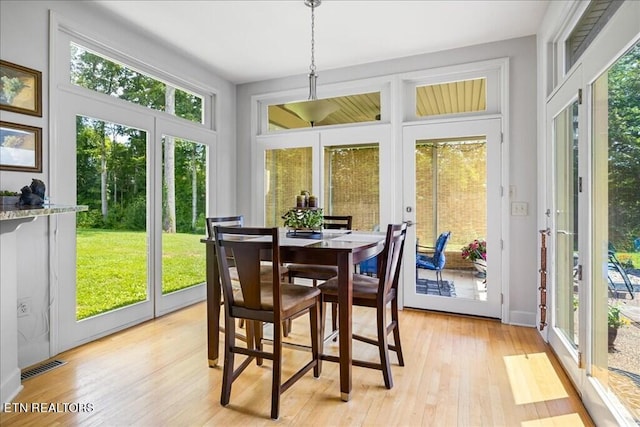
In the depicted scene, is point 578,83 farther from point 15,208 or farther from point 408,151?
point 15,208

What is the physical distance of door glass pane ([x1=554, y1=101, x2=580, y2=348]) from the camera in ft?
7.48

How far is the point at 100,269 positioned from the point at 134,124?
1.31m

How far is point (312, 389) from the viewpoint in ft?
7.20

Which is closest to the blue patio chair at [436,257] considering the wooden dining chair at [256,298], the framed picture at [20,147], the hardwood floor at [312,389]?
the hardwood floor at [312,389]

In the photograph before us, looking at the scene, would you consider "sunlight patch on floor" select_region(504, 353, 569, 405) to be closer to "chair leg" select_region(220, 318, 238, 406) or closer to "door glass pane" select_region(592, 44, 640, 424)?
"door glass pane" select_region(592, 44, 640, 424)

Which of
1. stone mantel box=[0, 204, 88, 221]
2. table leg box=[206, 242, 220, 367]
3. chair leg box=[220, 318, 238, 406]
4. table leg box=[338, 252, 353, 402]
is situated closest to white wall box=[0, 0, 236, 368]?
stone mantel box=[0, 204, 88, 221]

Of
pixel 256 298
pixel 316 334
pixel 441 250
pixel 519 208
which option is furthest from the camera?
pixel 441 250

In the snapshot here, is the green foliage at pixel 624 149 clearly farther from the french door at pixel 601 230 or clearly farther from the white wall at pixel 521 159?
the white wall at pixel 521 159

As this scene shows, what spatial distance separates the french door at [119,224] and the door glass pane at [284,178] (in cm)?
90

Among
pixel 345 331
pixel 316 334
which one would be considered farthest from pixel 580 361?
pixel 316 334

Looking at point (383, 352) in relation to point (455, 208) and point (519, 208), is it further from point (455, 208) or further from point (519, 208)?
point (519, 208)

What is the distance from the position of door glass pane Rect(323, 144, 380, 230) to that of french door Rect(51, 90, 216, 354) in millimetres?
1525

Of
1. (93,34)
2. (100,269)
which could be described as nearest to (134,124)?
(93,34)

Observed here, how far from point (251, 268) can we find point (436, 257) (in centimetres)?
244
